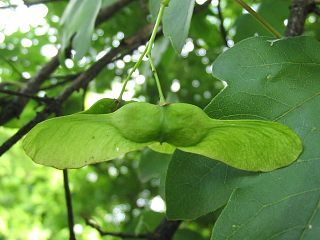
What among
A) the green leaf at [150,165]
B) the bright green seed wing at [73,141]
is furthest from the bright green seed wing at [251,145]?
the green leaf at [150,165]

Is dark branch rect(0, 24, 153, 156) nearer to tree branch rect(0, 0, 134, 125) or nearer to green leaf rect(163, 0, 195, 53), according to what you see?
tree branch rect(0, 0, 134, 125)

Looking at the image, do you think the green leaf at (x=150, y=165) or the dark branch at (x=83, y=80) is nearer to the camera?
the dark branch at (x=83, y=80)

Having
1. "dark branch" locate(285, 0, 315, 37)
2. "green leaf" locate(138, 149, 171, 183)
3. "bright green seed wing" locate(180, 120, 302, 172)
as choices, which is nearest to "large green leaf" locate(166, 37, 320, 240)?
"bright green seed wing" locate(180, 120, 302, 172)

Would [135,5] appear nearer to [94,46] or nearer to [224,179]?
[94,46]

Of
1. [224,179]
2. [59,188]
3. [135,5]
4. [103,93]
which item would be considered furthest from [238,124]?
[59,188]

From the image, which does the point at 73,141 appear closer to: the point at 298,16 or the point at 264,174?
the point at 264,174

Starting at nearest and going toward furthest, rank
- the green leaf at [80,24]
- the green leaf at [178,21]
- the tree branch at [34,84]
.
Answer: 1. the green leaf at [178,21]
2. the green leaf at [80,24]
3. the tree branch at [34,84]

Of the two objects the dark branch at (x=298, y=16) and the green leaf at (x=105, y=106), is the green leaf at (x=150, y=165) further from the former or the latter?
the green leaf at (x=105, y=106)
